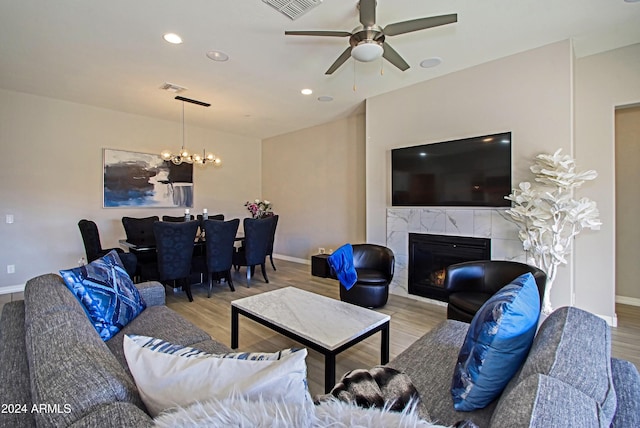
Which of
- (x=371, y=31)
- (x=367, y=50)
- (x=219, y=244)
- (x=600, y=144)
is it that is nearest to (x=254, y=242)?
(x=219, y=244)

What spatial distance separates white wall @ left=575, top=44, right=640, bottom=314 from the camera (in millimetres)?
3098

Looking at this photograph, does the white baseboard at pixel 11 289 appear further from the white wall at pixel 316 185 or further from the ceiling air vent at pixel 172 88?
the white wall at pixel 316 185

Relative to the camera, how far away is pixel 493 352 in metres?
1.09

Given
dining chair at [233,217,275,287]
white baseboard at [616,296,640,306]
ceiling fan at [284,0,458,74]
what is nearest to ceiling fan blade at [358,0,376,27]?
ceiling fan at [284,0,458,74]

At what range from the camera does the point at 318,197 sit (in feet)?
20.3

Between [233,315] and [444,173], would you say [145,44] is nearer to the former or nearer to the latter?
[233,315]

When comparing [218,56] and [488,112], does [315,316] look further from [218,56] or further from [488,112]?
[488,112]

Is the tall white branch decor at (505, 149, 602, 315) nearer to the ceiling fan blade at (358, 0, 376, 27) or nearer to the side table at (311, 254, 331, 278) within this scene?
the ceiling fan blade at (358, 0, 376, 27)

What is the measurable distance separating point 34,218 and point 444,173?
598cm

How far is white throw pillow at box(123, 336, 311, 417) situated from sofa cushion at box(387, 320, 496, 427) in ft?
1.55

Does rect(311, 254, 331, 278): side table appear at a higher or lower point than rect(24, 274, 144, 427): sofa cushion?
lower

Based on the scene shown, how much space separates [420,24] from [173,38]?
91.8 inches

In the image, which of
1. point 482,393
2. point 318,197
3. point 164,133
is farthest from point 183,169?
point 482,393

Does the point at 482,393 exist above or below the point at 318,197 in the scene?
below
